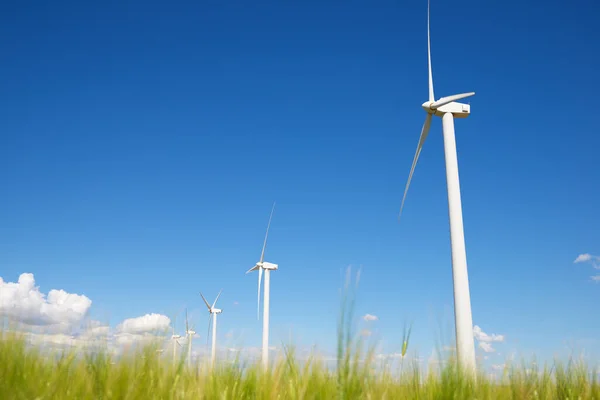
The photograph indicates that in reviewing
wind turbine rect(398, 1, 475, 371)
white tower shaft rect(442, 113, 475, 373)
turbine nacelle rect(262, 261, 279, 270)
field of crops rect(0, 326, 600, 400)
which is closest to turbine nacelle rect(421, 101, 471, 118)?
wind turbine rect(398, 1, 475, 371)

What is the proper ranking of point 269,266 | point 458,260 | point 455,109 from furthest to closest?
point 269,266, point 455,109, point 458,260

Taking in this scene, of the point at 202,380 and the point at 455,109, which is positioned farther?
the point at 455,109

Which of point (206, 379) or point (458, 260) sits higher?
point (458, 260)

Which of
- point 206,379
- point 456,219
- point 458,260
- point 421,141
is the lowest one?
point 206,379

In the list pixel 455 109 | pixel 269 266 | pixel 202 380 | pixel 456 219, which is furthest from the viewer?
pixel 269 266

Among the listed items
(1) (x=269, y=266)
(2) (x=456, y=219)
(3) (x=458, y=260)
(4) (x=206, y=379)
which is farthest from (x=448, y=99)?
(1) (x=269, y=266)

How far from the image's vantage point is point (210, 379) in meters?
6.06

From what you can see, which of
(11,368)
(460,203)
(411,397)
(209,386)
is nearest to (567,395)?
(411,397)

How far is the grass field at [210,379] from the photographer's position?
5.80m

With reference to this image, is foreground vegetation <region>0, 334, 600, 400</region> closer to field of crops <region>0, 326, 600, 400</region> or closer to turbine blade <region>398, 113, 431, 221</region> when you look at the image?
field of crops <region>0, 326, 600, 400</region>

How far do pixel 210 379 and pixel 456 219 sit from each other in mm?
12029

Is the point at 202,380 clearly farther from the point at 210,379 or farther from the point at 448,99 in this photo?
the point at 448,99

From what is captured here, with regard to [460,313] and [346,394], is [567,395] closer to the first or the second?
[346,394]

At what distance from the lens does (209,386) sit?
236 inches
